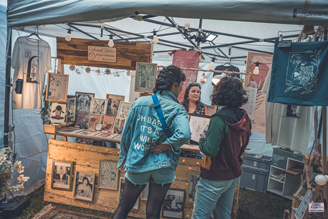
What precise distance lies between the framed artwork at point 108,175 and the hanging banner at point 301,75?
208 centimetres

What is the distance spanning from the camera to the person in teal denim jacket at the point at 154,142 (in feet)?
5.40

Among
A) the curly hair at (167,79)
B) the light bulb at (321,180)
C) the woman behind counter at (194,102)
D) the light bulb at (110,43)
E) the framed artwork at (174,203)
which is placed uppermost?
the light bulb at (110,43)

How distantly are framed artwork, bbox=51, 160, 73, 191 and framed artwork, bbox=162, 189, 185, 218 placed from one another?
1.36 metres

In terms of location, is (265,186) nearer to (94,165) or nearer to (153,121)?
(94,165)

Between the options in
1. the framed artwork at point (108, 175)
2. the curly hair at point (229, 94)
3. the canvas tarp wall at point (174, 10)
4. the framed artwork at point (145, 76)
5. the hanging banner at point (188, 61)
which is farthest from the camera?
the hanging banner at point (188, 61)

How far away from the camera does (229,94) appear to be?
68.6 inches

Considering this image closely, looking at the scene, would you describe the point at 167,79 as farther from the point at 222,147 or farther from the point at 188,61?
the point at 188,61

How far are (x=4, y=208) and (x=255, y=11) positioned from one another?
3448 mm

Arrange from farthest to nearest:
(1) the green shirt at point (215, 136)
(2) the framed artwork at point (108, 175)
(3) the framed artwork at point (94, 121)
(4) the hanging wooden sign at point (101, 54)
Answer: (3) the framed artwork at point (94, 121) → (2) the framed artwork at point (108, 175) → (4) the hanging wooden sign at point (101, 54) → (1) the green shirt at point (215, 136)

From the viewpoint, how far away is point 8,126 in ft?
8.54

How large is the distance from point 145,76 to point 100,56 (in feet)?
A: 2.19

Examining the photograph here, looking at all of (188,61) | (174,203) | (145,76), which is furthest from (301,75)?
(188,61)

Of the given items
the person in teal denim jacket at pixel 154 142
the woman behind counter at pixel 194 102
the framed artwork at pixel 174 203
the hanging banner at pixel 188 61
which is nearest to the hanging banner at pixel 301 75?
the person in teal denim jacket at pixel 154 142

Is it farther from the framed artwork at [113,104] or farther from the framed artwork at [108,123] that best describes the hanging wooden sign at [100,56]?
the framed artwork at [108,123]
